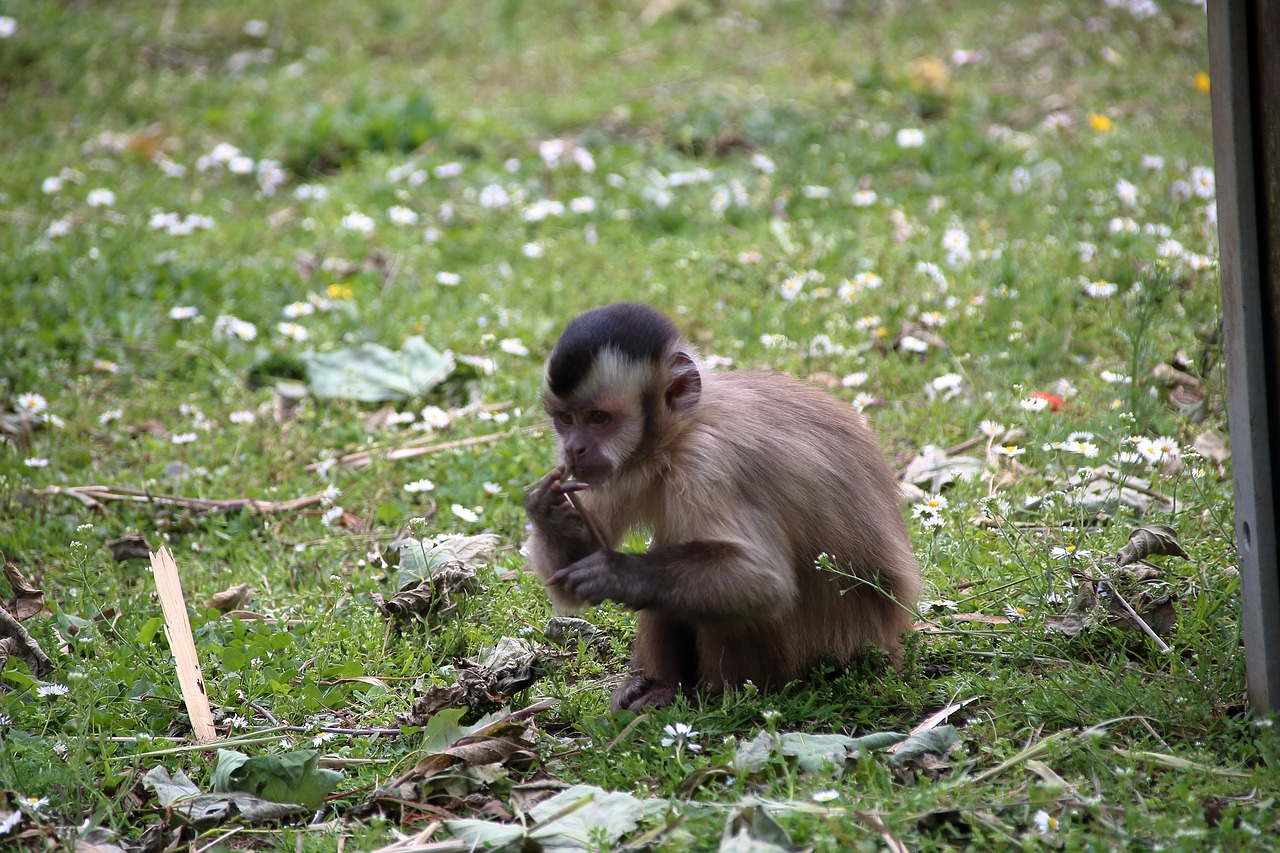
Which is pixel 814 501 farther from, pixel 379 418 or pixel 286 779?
pixel 379 418

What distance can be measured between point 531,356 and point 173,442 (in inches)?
73.3

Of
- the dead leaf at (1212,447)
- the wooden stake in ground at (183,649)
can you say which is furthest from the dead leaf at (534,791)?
the dead leaf at (1212,447)

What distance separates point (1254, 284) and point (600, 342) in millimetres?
1859

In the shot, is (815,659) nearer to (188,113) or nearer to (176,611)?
(176,611)

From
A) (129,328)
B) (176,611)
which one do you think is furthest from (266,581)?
(129,328)

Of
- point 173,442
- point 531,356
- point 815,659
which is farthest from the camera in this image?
point 531,356

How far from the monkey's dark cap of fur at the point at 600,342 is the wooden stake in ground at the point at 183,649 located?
1.48 metres

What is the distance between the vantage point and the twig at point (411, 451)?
5910 mm

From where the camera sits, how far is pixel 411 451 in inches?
234

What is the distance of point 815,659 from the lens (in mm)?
4113

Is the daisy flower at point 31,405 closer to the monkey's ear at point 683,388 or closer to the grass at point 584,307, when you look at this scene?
the grass at point 584,307

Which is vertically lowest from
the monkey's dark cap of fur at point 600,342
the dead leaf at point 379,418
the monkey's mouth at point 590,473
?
the dead leaf at point 379,418

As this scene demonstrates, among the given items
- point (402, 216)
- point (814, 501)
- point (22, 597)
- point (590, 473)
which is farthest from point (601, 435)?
point (402, 216)

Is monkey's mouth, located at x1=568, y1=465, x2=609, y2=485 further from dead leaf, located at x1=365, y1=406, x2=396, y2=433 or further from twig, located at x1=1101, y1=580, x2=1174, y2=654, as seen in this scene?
dead leaf, located at x1=365, y1=406, x2=396, y2=433
